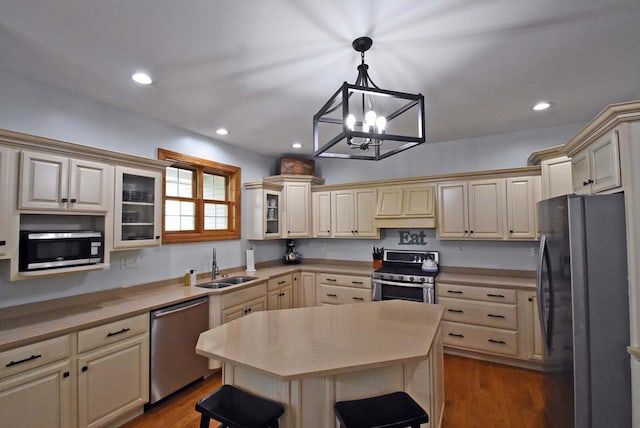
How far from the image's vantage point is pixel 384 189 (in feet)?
14.0

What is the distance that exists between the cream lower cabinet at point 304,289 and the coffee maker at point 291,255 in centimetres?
52

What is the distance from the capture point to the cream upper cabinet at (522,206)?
3.35m

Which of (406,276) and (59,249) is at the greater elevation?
(59,249)

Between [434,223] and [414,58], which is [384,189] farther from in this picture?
[414,58]

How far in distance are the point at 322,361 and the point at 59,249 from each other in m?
2.12

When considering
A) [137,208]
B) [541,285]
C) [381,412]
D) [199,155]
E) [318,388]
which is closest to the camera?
[381,412]

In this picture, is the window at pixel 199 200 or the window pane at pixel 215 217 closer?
the window at pixel 199 200

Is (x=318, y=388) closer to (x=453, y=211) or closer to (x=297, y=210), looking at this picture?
→ (x=453, y=211)

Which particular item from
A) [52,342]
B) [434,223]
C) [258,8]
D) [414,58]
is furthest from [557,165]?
[52,342]

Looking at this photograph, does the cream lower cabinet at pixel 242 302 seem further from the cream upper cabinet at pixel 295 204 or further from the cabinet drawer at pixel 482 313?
the cabinet drawer at pixel 482 313

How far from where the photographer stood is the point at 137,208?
2826 mm

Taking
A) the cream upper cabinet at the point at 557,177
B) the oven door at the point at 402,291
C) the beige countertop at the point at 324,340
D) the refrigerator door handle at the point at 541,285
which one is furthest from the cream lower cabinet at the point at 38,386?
the cream upper cabinet at the point at 557,177

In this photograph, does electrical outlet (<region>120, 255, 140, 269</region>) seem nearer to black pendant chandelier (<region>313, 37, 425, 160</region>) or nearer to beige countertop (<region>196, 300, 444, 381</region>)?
beige countertop (<region>196, 300, 444, 381</region>)

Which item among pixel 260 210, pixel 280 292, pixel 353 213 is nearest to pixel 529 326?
pixel 353 213
